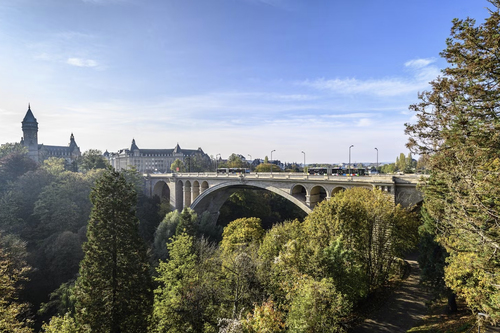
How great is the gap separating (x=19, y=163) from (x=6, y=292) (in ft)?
169

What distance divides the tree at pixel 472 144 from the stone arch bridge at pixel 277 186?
11.2 m

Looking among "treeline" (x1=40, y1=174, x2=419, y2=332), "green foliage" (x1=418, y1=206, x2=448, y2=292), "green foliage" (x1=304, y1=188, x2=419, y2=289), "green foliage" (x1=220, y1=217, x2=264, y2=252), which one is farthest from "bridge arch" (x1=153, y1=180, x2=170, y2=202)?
"green foliage" (x1=418, y1=206, x2=448, y2=292)

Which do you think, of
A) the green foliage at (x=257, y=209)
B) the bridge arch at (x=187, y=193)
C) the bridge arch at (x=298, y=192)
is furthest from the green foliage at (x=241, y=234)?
the green foliage at (x=257, y=209)

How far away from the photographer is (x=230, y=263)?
725 inches

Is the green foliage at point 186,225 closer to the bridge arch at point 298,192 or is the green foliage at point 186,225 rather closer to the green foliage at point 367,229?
the bridge arch at point 298,192

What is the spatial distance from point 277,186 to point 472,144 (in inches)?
1078

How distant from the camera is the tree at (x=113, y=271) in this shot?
17.0m

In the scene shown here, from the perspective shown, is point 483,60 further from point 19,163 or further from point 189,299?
point 19,163

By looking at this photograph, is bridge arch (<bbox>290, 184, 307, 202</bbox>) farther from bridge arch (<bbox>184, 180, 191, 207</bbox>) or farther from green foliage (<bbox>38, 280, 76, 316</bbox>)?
bridge arch (<bbox>184, 180, 191, 207</bbox>)

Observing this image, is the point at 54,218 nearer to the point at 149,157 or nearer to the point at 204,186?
the point at 204,186

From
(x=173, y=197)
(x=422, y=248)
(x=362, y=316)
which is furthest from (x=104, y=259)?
(x=173, y=197)

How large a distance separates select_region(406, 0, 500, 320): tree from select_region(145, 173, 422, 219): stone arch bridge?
36.7ft

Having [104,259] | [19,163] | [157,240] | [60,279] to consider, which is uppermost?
[19,163]

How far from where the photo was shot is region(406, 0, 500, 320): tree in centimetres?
947
